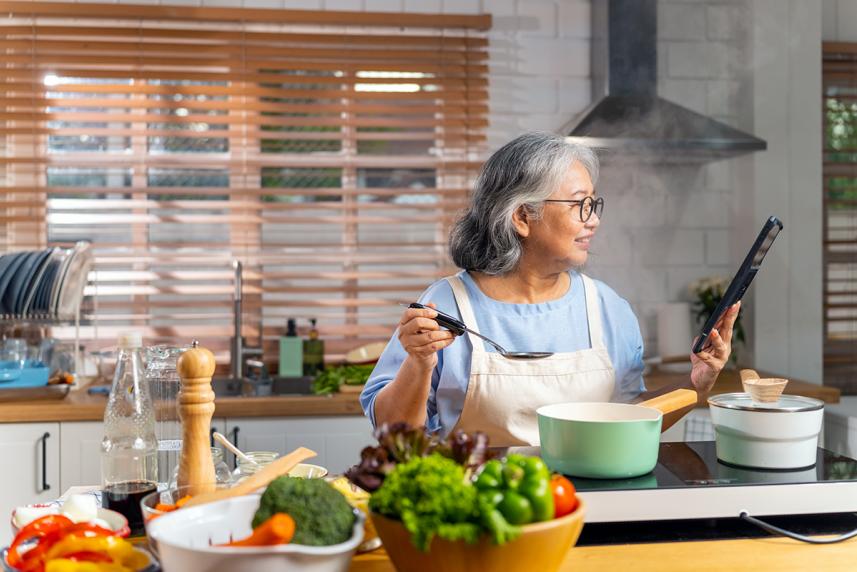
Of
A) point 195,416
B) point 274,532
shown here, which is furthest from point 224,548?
point 195,416

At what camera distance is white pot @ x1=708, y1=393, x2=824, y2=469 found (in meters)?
1.33

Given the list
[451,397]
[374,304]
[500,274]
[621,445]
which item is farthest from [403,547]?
[374,304]

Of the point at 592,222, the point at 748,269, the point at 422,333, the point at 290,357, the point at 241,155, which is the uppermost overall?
the point at 241,155

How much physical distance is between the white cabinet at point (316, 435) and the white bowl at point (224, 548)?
1.98m

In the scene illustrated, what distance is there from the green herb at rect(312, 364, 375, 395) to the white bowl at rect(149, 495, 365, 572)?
82.2 inches

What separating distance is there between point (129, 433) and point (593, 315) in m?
1.11

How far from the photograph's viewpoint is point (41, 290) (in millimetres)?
3076

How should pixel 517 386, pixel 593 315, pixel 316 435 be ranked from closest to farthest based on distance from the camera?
1. pixel 517 386
2. pixel 593 315
3. pixel 316 435

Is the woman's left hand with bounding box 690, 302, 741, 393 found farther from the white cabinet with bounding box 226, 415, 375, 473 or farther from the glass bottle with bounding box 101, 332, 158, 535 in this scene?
the white cabinet with bounding box 226, 415, 375, 473

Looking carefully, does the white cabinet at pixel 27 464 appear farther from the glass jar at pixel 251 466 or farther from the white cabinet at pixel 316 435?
the glass jar at pixel 251 466

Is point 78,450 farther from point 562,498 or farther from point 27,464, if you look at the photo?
→ point 562,498

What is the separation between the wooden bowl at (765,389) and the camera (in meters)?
1.37

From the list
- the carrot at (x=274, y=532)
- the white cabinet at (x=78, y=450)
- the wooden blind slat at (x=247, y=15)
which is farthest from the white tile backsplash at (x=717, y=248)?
the carrot at (x=274, y=532)

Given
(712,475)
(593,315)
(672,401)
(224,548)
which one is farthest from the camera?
(593,315)
